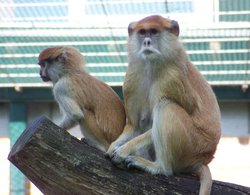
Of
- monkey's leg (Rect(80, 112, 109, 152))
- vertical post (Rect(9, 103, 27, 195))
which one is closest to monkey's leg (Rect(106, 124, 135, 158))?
monkey's leg (Rect(80, 112, 109, 152))

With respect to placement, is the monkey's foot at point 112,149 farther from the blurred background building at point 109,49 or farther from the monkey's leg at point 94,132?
the blurred background building at point 109,49

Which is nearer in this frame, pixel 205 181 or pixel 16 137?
pixel 205 181

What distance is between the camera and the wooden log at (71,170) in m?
6.02

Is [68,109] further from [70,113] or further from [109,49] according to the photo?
[109,49]

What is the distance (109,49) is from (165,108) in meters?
4.54

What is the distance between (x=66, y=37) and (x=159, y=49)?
418 cm

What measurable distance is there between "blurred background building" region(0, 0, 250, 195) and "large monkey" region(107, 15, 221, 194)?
10.4 feet

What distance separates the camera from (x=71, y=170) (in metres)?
6.05

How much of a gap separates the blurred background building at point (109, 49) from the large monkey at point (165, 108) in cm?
315

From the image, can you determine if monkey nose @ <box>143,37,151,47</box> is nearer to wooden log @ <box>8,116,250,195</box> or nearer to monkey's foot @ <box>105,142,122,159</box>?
monkey's foot @ <box>105,142,122,159</box>

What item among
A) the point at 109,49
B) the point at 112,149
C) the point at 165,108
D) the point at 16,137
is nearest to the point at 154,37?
the point at 165,108

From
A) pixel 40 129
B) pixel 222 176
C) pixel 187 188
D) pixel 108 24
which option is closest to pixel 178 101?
pixel 187 188

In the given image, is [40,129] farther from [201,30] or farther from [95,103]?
[201,30]

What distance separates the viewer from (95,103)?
7.43 metres
